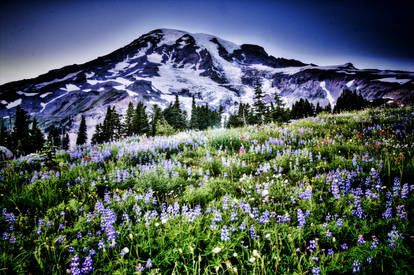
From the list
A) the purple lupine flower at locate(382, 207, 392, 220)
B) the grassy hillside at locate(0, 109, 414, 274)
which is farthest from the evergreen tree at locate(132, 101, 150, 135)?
the purple lupine flower at locate(382, 207, 392, 220)

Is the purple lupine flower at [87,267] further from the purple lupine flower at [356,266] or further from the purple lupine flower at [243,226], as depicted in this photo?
the purple lupine flower at [356,266]

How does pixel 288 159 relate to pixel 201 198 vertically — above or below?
above

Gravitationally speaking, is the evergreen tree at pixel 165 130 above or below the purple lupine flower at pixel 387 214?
below

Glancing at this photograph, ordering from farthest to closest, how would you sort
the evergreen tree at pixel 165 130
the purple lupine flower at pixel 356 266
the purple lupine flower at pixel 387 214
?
the evergreen tree at pixel 165 130, the purple lupine flower at pixel 387 214, the purple lupine flower at pixel 356 266

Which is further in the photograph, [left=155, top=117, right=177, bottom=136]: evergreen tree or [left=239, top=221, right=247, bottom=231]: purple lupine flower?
[left=155, top=117, right=177, bottom=136]: evergreen tree

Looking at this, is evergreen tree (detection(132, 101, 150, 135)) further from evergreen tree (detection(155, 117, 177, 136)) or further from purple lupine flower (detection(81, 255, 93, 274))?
purple lupine flower (detection(81, 255, 93, 274))

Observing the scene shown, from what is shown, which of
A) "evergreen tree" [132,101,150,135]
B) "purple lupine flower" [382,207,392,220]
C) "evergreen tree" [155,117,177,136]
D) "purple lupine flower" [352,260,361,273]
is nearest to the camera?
"purple lupine flower" [352,260,361,273]

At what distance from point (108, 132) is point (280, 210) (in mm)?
60647

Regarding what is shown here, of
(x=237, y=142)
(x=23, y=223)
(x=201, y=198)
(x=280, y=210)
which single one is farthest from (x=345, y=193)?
(x=23, y=223)

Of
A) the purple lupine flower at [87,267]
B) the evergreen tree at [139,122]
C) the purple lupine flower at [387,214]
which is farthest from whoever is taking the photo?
the evergreen tree at [139,122]

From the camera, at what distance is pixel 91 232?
7.93 ft

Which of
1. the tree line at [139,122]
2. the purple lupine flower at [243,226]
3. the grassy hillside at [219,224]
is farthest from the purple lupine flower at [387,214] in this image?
the tree line at [139,122]

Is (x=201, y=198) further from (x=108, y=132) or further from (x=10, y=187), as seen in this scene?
(x=108, y=132)

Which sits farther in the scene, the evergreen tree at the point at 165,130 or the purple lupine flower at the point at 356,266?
the evergreen tree at the point at 165,130
